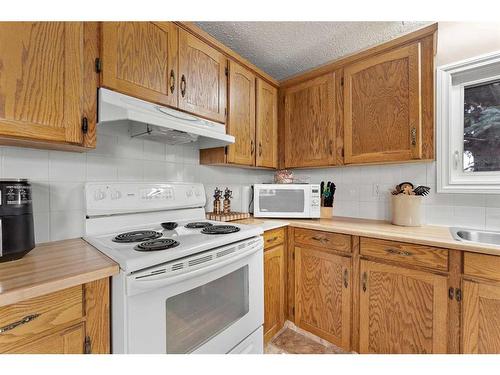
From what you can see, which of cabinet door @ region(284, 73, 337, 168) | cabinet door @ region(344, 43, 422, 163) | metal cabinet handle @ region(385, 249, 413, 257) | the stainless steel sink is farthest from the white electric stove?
the stainless steel sink

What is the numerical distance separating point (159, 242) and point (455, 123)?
2.05 meters

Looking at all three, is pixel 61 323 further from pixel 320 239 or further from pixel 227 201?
pixel 320 239

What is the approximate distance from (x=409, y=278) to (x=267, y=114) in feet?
5.21

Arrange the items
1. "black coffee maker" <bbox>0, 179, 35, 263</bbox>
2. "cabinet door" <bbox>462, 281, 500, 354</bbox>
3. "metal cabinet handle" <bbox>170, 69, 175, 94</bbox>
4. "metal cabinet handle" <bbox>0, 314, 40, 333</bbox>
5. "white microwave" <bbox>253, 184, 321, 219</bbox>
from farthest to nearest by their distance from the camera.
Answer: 1. "white microwave" <bbox>253, 184, 321, 219</bbox>
2. "metal cabinet handle" <bbox>170, 69, 175, 94</bbox>
3. "cabinet door" <bbox>462, 281, 500, 354</bbox>
4. "black coffee maker" <bbox>0, 179, 35, 263</bbox>
5. "metal cabinet handle" <bbox>0, 314, 40, 333</bbox>

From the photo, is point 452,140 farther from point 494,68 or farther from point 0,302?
point 0,302

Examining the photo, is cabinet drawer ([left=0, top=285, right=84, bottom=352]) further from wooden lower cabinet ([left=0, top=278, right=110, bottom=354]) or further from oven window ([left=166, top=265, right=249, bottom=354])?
oven window ([left=166, top=265, right=249, bottom=354])

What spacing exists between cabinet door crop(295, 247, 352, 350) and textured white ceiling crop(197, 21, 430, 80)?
1.56m

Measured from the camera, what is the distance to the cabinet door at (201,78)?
1406mm

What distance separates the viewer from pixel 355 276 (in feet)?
4.84

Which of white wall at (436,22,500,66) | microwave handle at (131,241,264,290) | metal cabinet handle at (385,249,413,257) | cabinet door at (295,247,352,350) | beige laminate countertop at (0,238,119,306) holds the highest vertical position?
white wall at (436,22,500,66)

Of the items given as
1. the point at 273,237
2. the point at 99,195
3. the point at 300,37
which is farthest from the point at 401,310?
the point at 300,37

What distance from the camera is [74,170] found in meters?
1.22

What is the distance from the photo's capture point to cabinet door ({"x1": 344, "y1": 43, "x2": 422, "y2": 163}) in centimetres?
151
